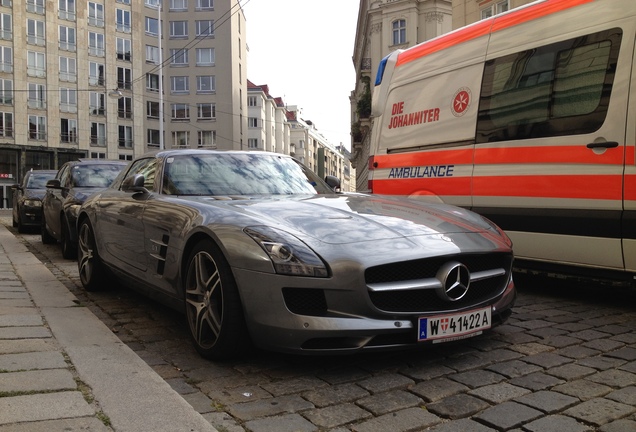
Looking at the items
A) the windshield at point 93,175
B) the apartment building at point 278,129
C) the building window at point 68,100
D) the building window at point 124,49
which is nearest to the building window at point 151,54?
the building window at point 124,49

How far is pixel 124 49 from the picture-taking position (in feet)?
196

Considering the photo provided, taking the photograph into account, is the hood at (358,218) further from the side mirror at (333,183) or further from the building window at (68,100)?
the building window at (68,100)

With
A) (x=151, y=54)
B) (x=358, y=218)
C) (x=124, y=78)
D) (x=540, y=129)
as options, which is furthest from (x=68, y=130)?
(x=358, y=218)

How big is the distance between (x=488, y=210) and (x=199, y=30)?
6475 cm

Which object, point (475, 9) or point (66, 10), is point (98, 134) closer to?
point (66, 10)

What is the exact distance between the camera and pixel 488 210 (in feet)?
18.3

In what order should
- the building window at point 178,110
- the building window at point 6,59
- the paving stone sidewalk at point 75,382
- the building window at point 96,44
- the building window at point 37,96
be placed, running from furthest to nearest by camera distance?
the building window at point 178,110 → the building window at point 96,44 → the building window at point 37,96 → the building window at point 6,59 → the paving stone sidewalk at point 75,382

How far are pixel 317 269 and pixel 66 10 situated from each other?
62.0m

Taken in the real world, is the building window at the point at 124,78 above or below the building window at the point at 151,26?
below

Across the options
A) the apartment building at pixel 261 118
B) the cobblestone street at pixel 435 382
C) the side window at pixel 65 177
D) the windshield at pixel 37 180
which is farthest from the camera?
the apartment building at pixel 261 118

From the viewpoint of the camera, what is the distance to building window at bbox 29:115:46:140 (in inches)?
2089

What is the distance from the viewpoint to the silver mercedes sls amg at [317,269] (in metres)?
3.01

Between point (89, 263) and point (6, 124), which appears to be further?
point (6, 124)

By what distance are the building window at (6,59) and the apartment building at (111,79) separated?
0.09m
